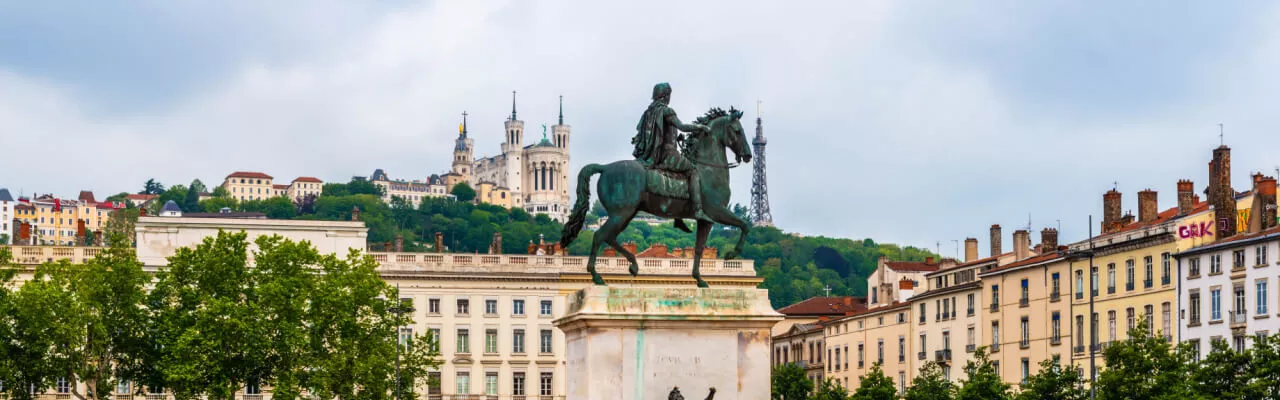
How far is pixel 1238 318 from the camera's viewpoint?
80.1m

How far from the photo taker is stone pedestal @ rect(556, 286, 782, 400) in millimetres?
28266

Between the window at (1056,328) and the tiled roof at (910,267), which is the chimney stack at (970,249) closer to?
the tiled roof at (910,267)

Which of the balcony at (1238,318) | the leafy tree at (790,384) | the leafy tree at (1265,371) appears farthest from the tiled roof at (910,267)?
the leafy tree at (1265,371)

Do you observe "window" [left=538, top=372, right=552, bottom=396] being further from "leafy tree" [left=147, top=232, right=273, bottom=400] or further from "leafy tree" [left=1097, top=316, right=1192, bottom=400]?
"leafy tree" [left=1097, top=316, right=1192, bottom=400]

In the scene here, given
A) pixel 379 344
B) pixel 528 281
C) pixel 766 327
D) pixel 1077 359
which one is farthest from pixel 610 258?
pixel 766 327

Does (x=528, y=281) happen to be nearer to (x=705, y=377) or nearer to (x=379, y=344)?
(x=379, y=344)

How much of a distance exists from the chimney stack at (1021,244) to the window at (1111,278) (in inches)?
508

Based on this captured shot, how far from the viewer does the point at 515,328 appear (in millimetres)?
108562

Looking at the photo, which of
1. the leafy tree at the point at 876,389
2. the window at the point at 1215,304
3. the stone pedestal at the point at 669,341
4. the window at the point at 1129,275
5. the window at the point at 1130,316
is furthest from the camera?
the leafy tree at the point at 876,389

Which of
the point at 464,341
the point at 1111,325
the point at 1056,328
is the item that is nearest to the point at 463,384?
the point at 464,341

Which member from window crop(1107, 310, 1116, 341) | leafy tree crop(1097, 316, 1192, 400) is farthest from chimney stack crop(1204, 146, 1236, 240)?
leafy tree crop(1097, 316, 1192, 400)

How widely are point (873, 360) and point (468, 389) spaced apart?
81.5 feet

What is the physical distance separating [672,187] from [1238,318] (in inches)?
2205

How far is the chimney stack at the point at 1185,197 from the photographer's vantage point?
298 ft
